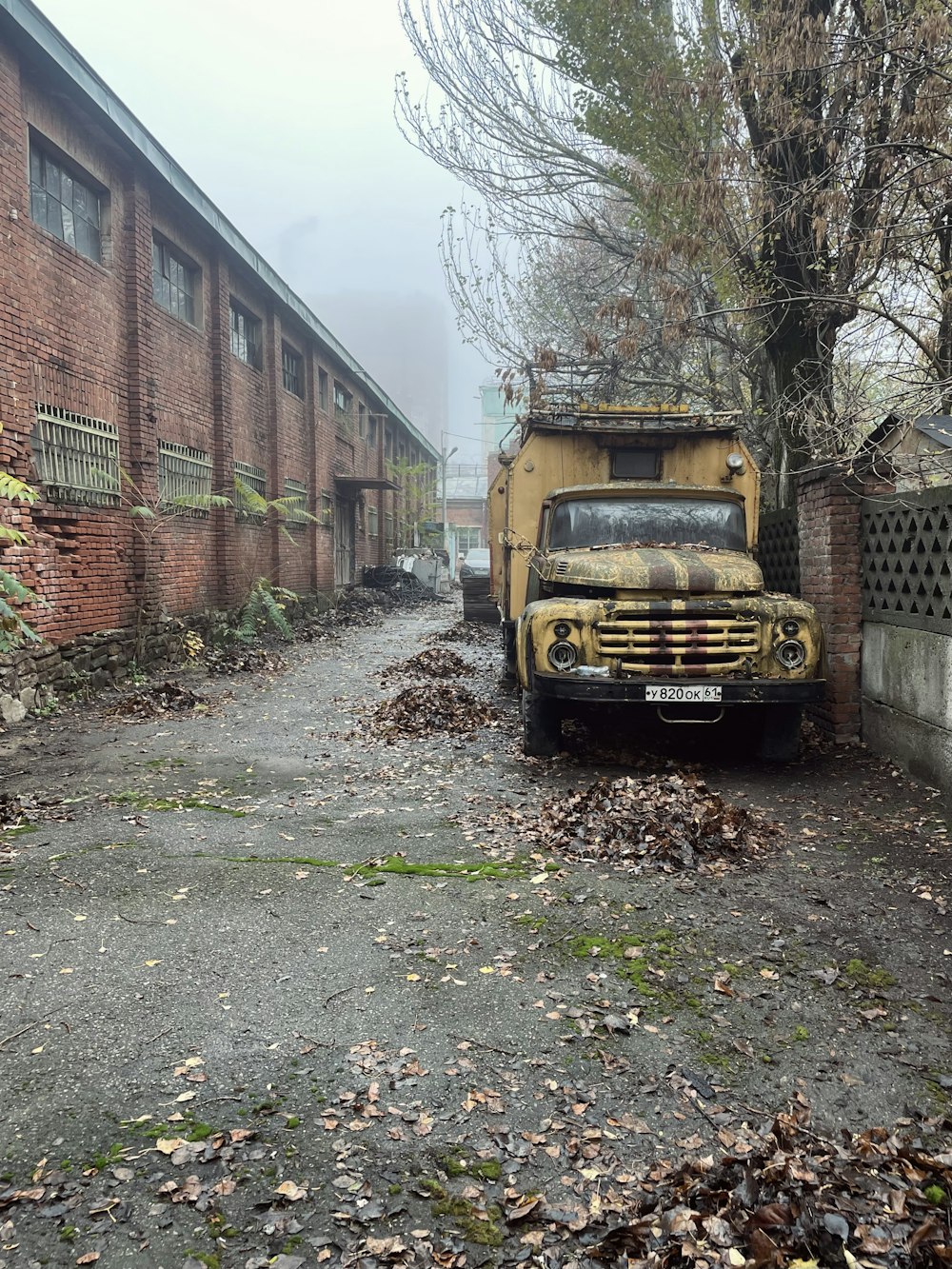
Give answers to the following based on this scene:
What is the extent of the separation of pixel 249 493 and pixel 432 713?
7774 mm

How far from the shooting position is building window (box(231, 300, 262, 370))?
1609 centimetres

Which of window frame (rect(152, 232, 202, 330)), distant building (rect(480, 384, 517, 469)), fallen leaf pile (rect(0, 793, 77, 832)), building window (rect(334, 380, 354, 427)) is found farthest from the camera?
distant building (rect(480, 384, 517, 469))

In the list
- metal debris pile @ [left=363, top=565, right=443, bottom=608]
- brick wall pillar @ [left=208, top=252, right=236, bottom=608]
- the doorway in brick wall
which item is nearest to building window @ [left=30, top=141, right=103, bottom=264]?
brick wall pillar @ [left=208, top=252, right=236, bottom=608]

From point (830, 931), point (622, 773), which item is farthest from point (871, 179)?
point (830, 931)

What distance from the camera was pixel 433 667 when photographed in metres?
11.2

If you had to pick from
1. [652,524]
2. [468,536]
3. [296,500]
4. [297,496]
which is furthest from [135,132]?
[468,536]

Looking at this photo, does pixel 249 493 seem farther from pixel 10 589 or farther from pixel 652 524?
pixel 652 524

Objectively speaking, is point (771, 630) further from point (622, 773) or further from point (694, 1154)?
point (694, 1154)

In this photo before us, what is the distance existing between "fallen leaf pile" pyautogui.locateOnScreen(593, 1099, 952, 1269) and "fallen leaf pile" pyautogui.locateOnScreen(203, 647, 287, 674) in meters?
10.5

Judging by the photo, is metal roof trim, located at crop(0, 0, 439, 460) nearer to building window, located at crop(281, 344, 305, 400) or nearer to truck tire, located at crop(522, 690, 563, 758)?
building window, located at crop(281, 344, 305, 400)

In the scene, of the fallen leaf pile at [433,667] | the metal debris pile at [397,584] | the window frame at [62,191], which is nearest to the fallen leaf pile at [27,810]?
the fallen leaf pile at [433,667]

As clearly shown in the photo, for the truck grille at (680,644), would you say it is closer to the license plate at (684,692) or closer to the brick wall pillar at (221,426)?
the license plate at (684,692)

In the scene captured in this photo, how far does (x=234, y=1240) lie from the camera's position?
2006 millimetres

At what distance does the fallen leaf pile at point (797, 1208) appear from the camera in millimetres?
1929
